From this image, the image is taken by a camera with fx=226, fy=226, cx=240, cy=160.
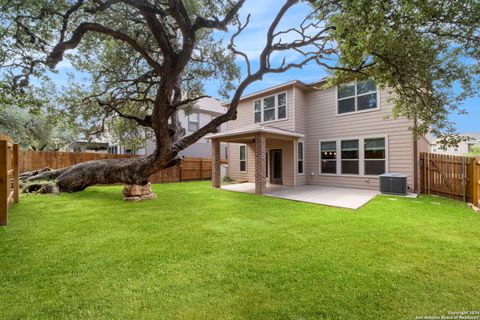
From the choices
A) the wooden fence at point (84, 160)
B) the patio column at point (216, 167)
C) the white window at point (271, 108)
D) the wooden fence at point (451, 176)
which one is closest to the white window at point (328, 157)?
the white window at point (271, 108)

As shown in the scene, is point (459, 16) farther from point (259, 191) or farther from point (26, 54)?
point (26, 54)

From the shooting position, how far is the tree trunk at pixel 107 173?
26.6 ft

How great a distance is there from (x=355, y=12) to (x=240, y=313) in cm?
457

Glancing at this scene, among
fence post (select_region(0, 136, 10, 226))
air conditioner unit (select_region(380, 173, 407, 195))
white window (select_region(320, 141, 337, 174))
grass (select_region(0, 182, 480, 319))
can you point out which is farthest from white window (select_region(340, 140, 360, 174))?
fence post (select_region(0, 136, 10, 226))

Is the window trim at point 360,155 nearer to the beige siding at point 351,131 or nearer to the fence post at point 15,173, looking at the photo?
the beige siding at point 351,131

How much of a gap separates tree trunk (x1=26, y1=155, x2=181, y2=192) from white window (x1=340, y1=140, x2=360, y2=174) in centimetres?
791

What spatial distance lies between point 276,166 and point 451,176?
733 cm

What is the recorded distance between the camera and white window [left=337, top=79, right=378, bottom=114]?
33.5ft

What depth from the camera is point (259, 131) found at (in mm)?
9445

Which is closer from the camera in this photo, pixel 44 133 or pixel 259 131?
pixel 259 131

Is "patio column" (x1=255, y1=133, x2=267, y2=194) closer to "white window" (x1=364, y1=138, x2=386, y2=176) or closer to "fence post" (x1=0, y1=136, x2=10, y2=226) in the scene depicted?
"white window" (x1=364, y1=138, x2=386, y2=176)

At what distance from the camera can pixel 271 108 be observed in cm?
1299

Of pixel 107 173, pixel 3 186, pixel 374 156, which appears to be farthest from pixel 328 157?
pixel 3 186

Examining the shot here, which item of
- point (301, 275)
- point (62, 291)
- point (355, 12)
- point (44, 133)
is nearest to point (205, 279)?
point (301, 275)
